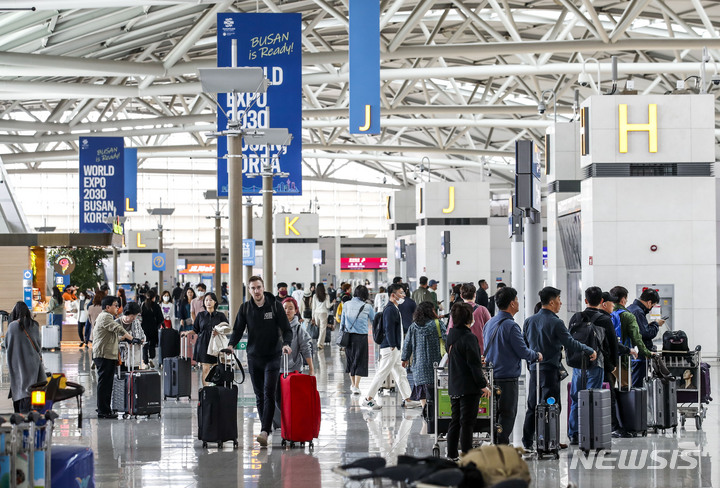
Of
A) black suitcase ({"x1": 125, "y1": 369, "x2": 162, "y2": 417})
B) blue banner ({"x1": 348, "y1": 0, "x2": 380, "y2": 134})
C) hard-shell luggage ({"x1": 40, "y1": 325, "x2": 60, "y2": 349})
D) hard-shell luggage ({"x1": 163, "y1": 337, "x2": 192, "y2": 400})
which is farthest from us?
hard-shell luggage ({"x1": 40, "y1": 325, "x2": 60, "y2": 349})

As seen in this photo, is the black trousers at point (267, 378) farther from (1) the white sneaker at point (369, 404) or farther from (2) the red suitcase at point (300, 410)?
(1) the white sneaker at point (369, 404)

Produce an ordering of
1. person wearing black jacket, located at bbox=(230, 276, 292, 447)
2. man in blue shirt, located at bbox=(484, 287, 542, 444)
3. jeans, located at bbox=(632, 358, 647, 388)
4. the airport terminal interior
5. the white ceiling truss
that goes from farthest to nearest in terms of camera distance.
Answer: the white ceiling truss < jeans, located at bbox=(632, 358, 647, 388) < person wearing black jacket, located at bbox=(230, 276, 292, 447) < the airport terminal interior < man in blue shirt, located at bbox=(484, 287, 542, 444)

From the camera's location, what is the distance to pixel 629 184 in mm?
18344

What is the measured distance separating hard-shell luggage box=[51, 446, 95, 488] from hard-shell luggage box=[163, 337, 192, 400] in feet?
24.6

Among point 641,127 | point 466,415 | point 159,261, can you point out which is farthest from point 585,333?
point 159,261

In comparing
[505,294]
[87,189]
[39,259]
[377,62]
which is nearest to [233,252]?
[377,62]

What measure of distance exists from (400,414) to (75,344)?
17.5 metres

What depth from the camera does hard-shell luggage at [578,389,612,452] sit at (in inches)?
369

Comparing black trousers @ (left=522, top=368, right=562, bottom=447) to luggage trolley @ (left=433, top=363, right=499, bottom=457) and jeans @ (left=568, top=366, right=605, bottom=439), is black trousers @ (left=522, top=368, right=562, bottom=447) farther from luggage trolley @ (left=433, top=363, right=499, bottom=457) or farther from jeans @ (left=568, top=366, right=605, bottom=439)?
jeans @ (left=568, top=366, right=605, bottom=439)

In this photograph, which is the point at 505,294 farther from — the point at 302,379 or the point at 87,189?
the point at 87,189

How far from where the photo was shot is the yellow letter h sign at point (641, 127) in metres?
18.1

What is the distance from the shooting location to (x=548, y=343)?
9.20m

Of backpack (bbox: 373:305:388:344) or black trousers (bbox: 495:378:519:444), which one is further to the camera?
backpack (bbox: 373:305:388:344)

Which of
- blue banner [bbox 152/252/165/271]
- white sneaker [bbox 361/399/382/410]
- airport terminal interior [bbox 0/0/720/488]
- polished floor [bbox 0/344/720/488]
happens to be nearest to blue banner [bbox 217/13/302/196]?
airport terminal interior [bbox 0/0/720/488]
